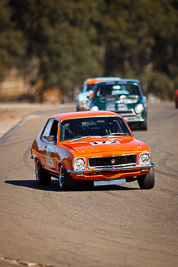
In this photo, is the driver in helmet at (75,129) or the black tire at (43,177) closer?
the driver in helmet at (75,129)

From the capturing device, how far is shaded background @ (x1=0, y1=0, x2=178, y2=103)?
73562 mm

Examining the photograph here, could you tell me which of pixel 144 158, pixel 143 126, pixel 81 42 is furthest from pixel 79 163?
pixel 81 42

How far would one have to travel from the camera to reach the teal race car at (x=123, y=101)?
73.9 ft

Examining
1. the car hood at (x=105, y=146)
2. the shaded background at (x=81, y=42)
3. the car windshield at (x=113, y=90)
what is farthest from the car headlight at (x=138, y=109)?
the shaded background at (x=81, y=42)

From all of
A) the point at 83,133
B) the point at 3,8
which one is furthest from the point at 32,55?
the point at 83,133

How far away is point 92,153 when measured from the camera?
1063 cm

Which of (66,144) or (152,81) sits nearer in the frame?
(66,144)

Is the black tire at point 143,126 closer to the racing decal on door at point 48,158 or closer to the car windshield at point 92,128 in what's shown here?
the car windshield at point 92,128

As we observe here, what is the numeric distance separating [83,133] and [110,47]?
6952 centimetres

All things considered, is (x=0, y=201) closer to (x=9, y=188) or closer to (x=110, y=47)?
(x=9, y=188)

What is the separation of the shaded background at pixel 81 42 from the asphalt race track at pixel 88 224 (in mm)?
60490

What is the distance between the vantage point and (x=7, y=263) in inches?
254

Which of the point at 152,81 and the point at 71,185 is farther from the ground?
the point at 71,185

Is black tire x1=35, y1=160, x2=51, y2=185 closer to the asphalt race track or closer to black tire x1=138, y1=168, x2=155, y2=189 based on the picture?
the asphalt race track
